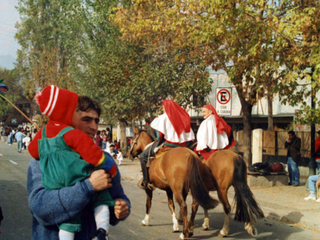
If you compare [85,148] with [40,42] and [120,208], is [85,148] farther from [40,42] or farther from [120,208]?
[40,42]

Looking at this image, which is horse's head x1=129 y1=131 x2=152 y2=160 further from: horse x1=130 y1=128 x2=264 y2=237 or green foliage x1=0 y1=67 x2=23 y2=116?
green foliage x1=0 y1=67 x2=23 y2=116

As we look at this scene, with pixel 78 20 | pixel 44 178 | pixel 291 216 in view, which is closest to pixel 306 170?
pixel 291 216

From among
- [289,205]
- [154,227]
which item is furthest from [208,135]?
[289,205]

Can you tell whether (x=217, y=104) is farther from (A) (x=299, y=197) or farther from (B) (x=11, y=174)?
(B) (x=11, y=174)

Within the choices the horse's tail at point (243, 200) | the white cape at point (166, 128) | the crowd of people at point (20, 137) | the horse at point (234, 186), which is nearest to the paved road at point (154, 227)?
the horse at point (234, 186)

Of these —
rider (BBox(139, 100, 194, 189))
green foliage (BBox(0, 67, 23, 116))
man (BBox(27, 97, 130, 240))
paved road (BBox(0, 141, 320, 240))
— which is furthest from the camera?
green foliage (BBox(0, 67, 23, 116))

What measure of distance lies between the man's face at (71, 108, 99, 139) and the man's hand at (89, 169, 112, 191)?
40cm

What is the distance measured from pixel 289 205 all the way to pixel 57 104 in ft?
28.8

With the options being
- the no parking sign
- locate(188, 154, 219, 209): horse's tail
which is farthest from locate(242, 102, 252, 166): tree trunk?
locate(188, 154, 219, 209): horse's tail

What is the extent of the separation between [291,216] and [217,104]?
474 centimetres

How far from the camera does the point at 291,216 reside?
338 inches

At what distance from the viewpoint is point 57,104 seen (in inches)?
94.2

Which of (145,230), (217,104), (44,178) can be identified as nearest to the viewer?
(44,178)

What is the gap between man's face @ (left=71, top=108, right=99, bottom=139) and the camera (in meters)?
2.54
